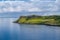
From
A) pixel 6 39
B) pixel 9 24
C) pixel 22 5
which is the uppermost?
pixel 22 5

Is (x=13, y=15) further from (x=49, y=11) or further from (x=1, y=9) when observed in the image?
(x=49, y=11)

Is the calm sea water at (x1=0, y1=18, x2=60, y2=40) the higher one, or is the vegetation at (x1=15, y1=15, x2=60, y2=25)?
the vegetation at (x1=15, y1=15, x2=60, y2=25)

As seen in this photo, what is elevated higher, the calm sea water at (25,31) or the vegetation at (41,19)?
the vegetation at (41,19)

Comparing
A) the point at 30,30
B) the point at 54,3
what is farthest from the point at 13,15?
the point at 54,3

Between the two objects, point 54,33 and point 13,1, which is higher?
point 13,1

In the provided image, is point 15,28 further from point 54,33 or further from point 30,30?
point 54,33

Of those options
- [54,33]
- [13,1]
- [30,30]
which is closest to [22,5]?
[13,1]

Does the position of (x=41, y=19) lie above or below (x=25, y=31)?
above
